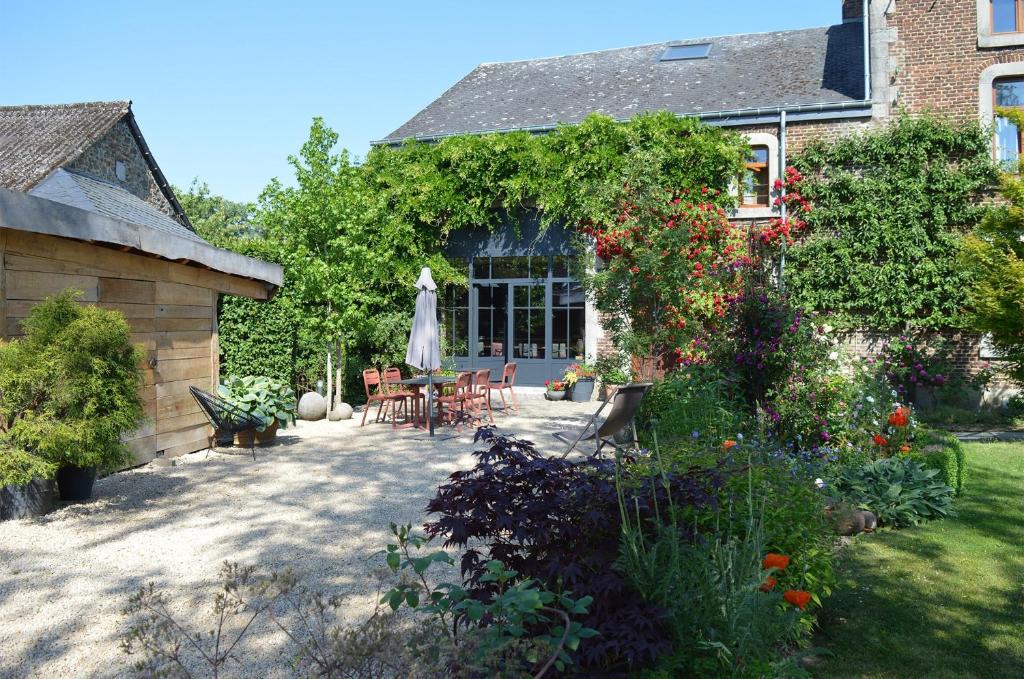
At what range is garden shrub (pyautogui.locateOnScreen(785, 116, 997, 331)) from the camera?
40.2ft

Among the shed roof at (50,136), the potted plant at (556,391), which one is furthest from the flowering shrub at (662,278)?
the shed roof at (50,136)

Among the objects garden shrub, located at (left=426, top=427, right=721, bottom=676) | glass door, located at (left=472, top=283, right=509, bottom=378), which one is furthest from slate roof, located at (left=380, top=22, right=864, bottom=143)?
garden shrub, located at (left=426, top=427, right=721, bottom=676)

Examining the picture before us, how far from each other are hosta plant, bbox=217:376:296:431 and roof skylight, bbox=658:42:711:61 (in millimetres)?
12166

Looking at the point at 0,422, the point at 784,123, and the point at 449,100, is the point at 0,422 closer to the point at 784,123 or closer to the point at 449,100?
the point at 784,123

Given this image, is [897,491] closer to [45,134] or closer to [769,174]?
[769,174]

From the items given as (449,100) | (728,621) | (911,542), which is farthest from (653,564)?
(449,100)

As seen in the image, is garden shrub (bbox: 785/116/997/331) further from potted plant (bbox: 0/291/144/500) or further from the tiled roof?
the tiled roof

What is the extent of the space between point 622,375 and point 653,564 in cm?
1106

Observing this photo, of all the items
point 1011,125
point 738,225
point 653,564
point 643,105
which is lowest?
point 653,564

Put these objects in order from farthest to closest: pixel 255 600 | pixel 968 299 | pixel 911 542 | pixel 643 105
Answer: pixel 643 105
pixel 968 299
pixel 911 542
pixel 255 600

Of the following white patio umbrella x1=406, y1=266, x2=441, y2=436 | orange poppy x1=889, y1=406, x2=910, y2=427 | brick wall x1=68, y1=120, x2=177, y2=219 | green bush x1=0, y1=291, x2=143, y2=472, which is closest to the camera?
green bush x1=0, y1=291, x2=143, y2=472

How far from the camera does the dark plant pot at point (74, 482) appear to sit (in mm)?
6070

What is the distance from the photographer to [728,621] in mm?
2510

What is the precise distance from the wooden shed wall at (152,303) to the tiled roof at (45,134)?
729cm
